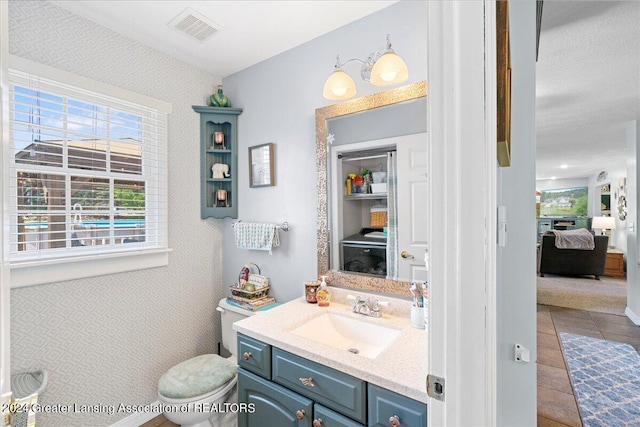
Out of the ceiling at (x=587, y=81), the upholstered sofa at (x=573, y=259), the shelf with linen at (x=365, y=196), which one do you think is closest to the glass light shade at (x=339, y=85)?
the shelf with linen at (x=365, y=196)

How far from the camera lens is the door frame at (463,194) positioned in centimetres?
57

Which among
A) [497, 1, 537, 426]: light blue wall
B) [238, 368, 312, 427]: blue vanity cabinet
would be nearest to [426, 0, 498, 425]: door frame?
[497, 1, 537, 426]: light blue wall

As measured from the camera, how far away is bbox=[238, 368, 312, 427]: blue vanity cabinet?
1.19m

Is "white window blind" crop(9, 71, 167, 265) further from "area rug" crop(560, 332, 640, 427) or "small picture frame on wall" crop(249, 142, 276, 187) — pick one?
"area rug" crop(560, 332, 640, 427)

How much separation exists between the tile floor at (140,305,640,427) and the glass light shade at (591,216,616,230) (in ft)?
4.92

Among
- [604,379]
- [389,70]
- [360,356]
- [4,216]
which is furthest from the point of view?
[604,379]

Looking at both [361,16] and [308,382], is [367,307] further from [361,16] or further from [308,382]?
[361,16]

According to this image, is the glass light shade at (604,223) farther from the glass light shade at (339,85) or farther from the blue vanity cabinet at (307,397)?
the blue vanity cabinet at (307,397)

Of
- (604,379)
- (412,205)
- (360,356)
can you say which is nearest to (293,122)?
(412,205)

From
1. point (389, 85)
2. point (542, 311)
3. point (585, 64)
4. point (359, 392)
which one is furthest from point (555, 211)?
point (359, 392)

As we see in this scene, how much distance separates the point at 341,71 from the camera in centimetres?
162

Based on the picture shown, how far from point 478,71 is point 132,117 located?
7.03 feet

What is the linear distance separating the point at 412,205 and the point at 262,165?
1.13 m

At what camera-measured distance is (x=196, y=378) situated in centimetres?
164
